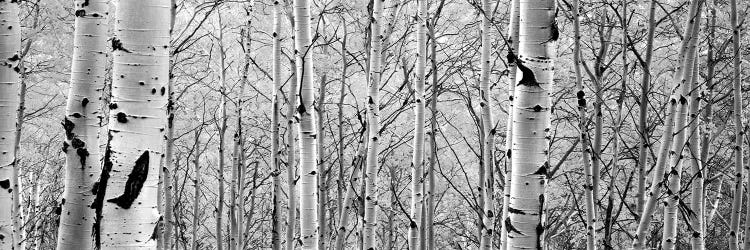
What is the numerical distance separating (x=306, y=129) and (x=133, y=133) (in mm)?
1989

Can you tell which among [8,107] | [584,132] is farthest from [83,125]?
[584,132]

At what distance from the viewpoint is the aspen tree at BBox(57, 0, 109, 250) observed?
3.25m

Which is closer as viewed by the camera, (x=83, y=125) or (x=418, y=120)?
(x=83, y=125)

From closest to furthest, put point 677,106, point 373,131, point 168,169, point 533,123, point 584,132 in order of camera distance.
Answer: point 533,123 → point 677,106 → point 584,132 → point 373,131 → point 168,169

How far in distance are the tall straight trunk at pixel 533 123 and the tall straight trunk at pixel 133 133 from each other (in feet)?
4.39

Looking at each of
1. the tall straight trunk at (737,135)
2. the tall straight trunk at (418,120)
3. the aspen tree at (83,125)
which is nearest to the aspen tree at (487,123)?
the tall straight trunk at (418,120)

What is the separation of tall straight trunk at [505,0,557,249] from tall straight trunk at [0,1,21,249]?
2672mm

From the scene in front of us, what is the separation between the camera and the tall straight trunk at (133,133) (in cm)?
202

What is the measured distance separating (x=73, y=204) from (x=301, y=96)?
1.48 meters

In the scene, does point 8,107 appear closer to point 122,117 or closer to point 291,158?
point 122,117

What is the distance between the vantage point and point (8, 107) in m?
3.26

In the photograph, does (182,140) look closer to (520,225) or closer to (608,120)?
(608,120)

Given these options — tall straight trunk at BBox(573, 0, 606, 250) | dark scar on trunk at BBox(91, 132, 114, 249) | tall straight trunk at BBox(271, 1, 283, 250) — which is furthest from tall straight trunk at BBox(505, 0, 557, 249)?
tall straight trunk at BBox(271, 1, 283, 250)

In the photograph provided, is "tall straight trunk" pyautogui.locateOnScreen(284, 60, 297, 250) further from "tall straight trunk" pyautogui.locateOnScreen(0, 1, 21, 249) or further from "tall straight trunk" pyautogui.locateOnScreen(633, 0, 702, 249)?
"tall straight trunk" pyautogui.locateOnScreen(633, 0, 702, 249)
